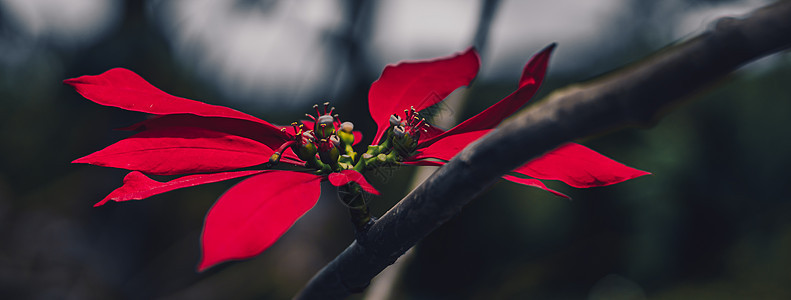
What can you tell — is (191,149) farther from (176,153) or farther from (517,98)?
(517,98)

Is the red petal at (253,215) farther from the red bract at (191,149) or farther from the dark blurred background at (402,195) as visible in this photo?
the dark blurred background at (402,195)

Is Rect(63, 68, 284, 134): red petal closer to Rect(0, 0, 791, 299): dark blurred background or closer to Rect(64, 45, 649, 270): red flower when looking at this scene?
Rect(64, 45, 649, 270): red flower

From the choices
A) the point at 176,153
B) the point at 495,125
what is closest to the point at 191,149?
the point at 176,153

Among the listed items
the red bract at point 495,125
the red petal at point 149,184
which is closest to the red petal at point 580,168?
the red bract at point 495,125

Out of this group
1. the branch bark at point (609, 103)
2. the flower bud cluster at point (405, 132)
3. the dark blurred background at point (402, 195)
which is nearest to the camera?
the branch bark at point (609, 103)

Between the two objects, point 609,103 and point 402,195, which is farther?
point 402,195

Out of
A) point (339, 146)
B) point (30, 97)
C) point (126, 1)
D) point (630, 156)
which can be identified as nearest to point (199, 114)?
point (339, 146)
